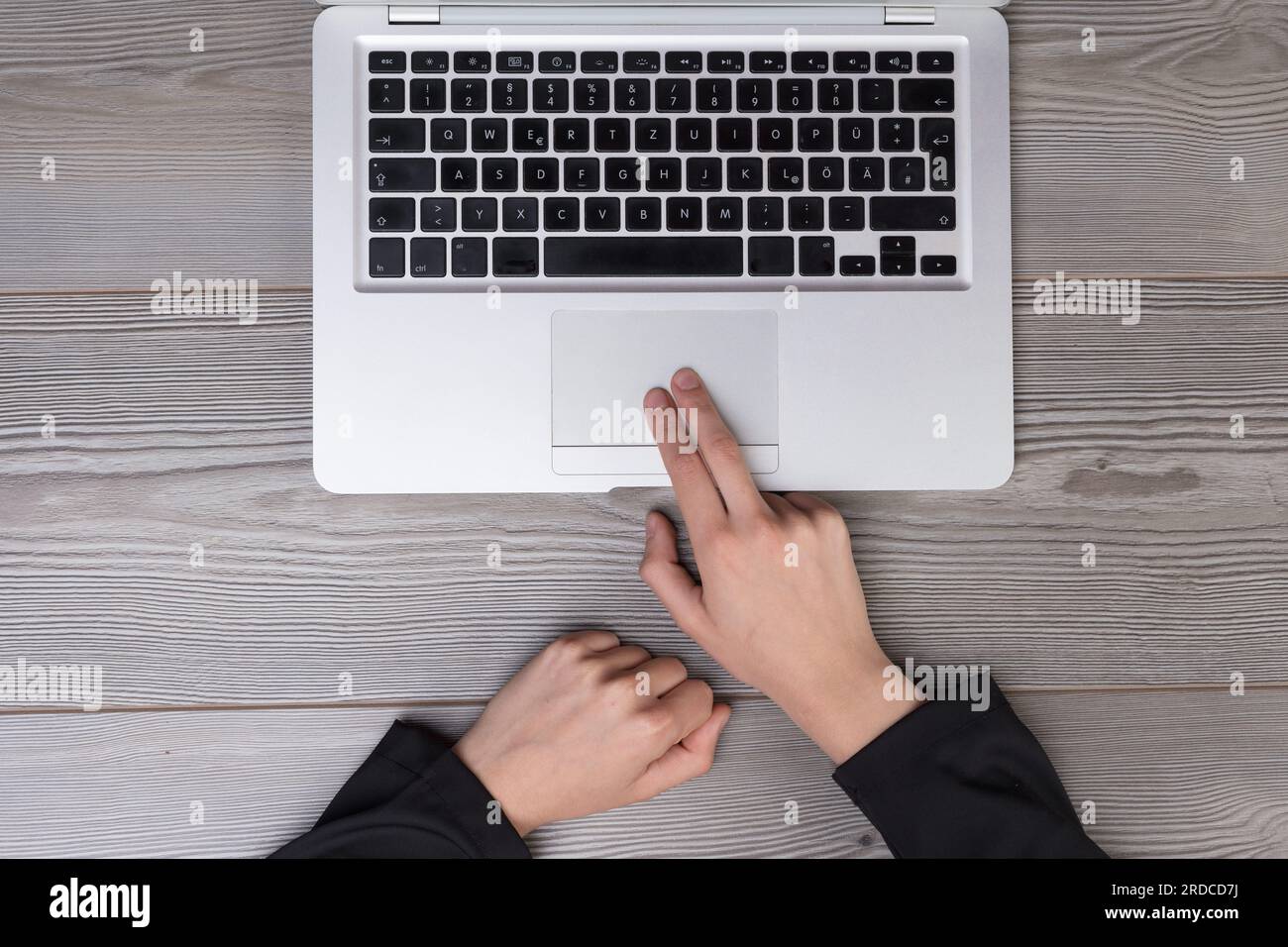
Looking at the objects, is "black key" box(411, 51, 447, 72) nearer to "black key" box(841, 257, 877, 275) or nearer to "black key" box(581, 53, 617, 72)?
"black key" box(581, 53, 617, 72)

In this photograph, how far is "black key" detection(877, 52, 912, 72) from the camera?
0.61 m

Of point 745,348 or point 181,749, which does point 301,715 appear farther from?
point 745,348

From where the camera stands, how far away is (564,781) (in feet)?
2.11

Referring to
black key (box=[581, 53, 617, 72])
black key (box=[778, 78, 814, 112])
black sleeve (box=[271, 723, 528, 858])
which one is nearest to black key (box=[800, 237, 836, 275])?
black key (box=[778, 78, 814, 112])

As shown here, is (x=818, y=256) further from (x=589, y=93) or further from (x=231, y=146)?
(x=231, y=146)

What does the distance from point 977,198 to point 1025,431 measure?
20 centimetres

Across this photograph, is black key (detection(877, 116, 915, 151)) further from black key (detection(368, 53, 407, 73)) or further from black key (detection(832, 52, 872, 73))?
black key (detection(368, 53, 407, 73))

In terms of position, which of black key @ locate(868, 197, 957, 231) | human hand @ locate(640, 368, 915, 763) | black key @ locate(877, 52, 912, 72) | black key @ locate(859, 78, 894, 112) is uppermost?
black key @ locate(877, 52, 912, 72)

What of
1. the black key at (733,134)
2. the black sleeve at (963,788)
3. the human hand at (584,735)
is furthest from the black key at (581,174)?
the black sleeve at (963,788)

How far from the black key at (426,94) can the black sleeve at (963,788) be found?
0.62 meters

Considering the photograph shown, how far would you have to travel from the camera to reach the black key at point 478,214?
1.97ft

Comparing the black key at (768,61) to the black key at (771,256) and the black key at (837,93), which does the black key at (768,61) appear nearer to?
the black key at (837,93)

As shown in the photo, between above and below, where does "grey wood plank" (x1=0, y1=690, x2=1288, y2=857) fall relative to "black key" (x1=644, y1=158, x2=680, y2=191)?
below

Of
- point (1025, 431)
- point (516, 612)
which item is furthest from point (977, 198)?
point (516, 612)
